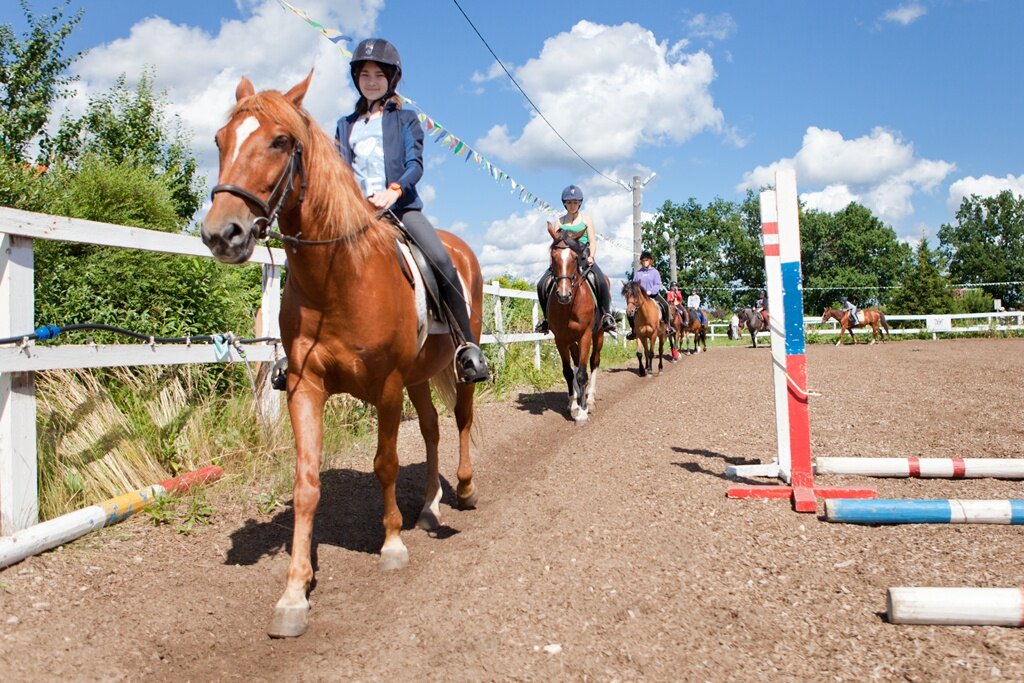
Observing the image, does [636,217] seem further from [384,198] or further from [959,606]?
[959,606]

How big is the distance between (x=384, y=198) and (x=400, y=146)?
42 cm

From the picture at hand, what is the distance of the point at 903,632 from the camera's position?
2.80 m

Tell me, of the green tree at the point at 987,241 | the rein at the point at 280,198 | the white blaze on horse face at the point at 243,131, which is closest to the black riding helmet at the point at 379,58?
the rein at the point at 280,198

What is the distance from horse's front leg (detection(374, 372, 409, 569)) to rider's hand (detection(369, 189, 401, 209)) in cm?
97

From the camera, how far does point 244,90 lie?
11.4 ft

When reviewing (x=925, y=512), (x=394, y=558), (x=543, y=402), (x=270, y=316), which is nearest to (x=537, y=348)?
(x=543, y=402)

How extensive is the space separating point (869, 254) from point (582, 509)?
278 feet

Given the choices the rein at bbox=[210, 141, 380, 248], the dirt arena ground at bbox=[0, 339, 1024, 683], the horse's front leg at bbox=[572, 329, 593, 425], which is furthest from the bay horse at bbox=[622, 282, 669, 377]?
the rein at bbox=[210, 141, 380, 248]

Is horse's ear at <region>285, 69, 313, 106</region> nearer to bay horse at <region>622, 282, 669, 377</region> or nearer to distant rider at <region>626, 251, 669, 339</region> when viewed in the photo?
bay horse at <region>622, 282, 669, 377</region>

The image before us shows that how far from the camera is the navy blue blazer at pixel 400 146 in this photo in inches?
173

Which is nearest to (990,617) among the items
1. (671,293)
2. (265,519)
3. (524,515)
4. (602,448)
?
(524,515)

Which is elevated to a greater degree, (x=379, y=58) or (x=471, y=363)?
(x=379, y=58)

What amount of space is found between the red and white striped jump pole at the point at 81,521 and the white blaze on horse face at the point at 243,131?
6.96 feet

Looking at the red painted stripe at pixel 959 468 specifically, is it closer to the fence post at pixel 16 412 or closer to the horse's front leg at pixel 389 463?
the horse's front leg at pixel 389 463
